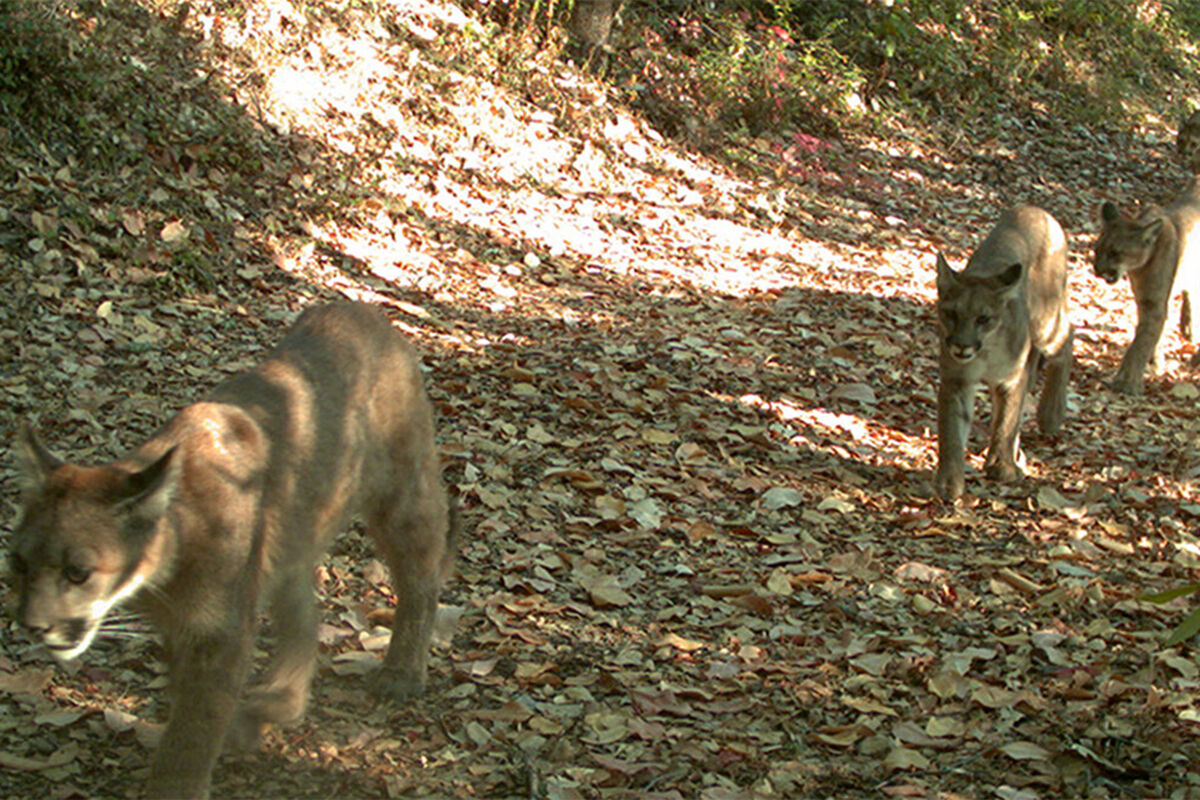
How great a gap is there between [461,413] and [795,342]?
11.3 ft

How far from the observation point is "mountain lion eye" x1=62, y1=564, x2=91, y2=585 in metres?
3.77

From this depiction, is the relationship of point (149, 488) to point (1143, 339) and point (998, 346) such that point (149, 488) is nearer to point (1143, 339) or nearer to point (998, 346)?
point (998, 346)

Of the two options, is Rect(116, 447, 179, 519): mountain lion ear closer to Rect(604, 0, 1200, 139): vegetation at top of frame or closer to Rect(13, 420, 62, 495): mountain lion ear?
Rect(13, 420, 62, 495): mountain lion ear

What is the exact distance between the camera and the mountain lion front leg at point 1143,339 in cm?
1068

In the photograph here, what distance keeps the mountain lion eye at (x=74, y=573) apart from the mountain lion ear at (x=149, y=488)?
0.74 ft

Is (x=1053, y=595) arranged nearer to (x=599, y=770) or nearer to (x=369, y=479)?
(x=599, y=770)

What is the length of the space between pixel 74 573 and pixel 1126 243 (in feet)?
31.9

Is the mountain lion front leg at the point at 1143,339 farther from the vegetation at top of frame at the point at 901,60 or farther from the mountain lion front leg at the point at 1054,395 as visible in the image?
the vegetation at top of frame at the point at 901,60

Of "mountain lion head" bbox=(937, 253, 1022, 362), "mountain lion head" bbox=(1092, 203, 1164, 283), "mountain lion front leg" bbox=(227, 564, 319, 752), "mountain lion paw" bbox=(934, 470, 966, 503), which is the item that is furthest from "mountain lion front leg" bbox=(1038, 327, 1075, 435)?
"mountain lion front leg" bbox=(227, 564, 319, 752)

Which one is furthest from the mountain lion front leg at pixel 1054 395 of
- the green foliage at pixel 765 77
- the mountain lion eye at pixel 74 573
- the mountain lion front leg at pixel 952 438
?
the mountain lion eye at pixel 74 573

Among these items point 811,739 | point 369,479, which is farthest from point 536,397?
point 811,739

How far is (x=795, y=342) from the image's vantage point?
10289 millimetres

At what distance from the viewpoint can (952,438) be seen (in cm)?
808

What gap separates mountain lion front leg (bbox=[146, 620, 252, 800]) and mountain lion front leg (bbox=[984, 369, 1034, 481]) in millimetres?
5842
